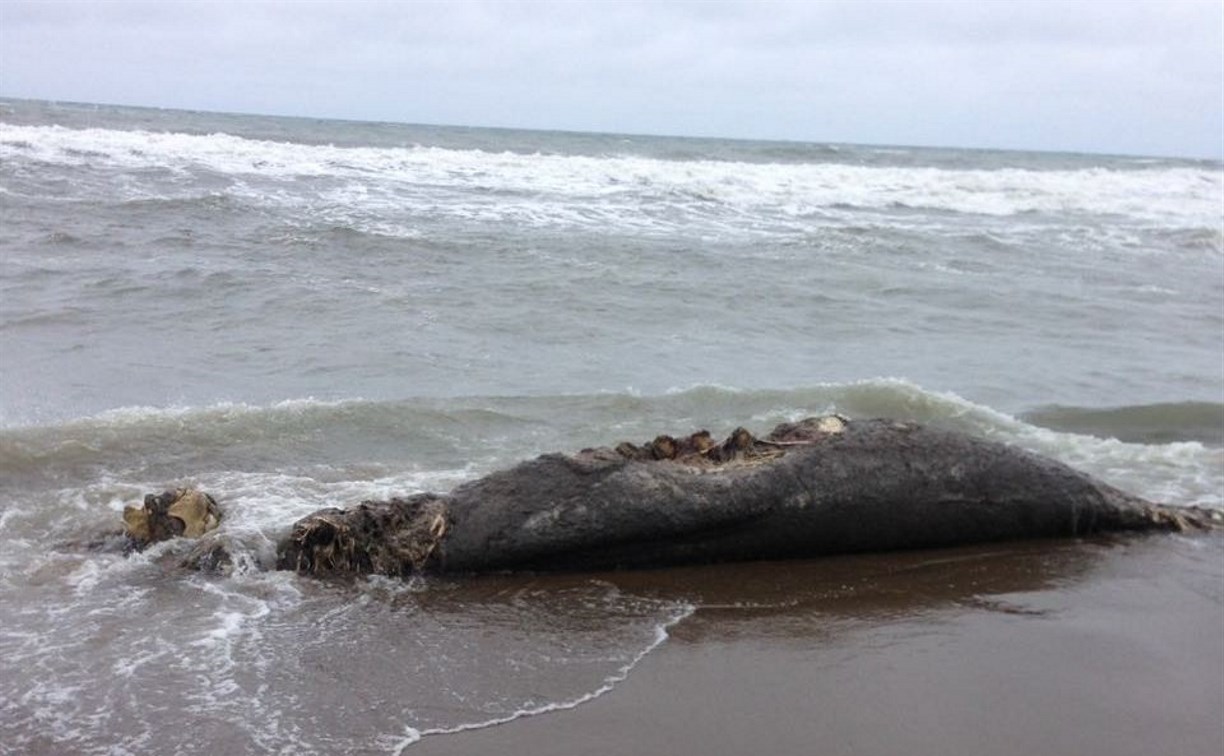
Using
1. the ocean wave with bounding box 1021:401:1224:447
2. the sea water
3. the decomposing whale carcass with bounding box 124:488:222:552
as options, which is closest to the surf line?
the sea water

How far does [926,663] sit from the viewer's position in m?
4.30

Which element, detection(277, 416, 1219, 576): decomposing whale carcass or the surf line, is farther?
detection(277, 416, 1219, 576): decomposing whale carcass

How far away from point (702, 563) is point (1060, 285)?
Answer: 12493mm

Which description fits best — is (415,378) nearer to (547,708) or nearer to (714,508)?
(714,508)

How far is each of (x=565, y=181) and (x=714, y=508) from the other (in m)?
24.1

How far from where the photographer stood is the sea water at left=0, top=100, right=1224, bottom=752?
4055mm

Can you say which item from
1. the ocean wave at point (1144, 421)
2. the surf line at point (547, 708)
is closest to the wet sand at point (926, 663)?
the surf line at point (547, 708)

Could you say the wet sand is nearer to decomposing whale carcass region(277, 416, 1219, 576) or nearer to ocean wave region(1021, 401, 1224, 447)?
decomposing whale carcass region(277, 416, 1219, 576)

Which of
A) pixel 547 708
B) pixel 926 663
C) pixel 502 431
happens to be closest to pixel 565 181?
pixel 502 431

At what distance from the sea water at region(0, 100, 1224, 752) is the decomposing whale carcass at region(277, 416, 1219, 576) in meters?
0.20

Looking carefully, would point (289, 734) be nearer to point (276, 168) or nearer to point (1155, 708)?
point (1155, 708)

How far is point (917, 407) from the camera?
848cm

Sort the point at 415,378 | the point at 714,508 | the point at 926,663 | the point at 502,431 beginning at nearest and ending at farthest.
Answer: the point at 926,663
the point at 714,508
the point at 502,431
the point at 415,378

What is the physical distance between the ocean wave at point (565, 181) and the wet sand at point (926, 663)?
15.7 m
